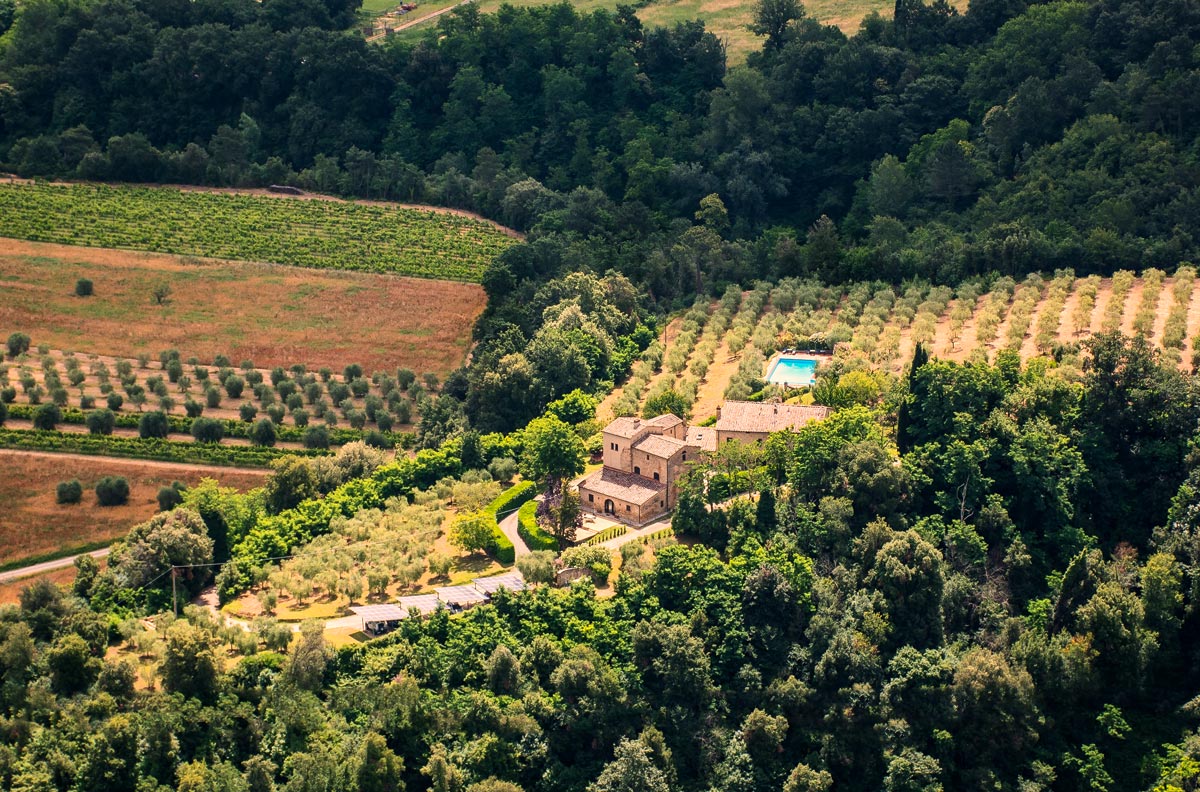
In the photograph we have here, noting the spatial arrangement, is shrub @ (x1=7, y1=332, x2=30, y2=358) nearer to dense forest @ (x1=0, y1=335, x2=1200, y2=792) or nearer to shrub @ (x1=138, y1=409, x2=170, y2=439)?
shrub @ (x1=138, y1=409, x2=170, y2=439)

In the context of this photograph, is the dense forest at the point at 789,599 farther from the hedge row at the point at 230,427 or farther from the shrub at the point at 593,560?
the hedge row at the point at 230,427

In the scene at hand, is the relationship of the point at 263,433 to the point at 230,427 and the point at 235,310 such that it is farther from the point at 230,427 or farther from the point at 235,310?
the point at 235,310

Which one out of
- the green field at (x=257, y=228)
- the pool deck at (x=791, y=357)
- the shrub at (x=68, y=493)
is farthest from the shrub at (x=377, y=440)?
the green field at (x=257, y=228)

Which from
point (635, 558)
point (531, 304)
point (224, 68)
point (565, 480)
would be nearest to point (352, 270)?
point (531, 304)

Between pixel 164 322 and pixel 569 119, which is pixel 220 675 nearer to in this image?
pixel 164 322

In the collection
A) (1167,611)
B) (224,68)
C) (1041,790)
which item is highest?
(224,68)
